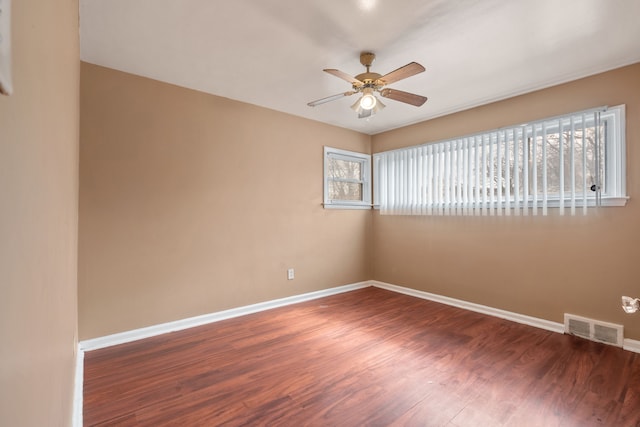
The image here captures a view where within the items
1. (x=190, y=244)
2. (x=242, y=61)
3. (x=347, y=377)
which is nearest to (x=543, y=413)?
(x=347, y=377)

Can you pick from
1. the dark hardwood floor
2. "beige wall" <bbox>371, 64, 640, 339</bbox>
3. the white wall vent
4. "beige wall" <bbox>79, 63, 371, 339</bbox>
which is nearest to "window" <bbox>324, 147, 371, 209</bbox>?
"beige wall" <bbox>79, 63, 371, 339</bbox>

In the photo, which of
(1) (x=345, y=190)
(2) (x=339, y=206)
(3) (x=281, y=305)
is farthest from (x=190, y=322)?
(1) (x=345, y=190)

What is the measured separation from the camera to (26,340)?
0.49 m

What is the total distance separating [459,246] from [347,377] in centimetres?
232

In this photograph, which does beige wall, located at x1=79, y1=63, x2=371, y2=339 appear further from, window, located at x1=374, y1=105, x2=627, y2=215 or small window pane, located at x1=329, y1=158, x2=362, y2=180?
window, located at x1=374, y1=105, x2=627, y2=215

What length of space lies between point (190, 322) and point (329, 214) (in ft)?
7.22

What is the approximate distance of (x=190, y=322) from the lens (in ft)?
9.83

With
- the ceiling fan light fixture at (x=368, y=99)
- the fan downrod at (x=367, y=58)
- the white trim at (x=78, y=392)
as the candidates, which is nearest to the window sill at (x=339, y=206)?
the ceiling fan light fixture at (x=368, y=99)

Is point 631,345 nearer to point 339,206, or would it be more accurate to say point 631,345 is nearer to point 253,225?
point 339,206

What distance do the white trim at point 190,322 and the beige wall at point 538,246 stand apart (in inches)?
60.1

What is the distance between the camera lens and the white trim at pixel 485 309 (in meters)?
2.94

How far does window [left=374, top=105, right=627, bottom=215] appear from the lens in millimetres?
2619

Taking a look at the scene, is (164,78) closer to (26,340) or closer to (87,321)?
(87,321)

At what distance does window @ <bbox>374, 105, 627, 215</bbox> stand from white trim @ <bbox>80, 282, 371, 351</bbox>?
74.0 inches
